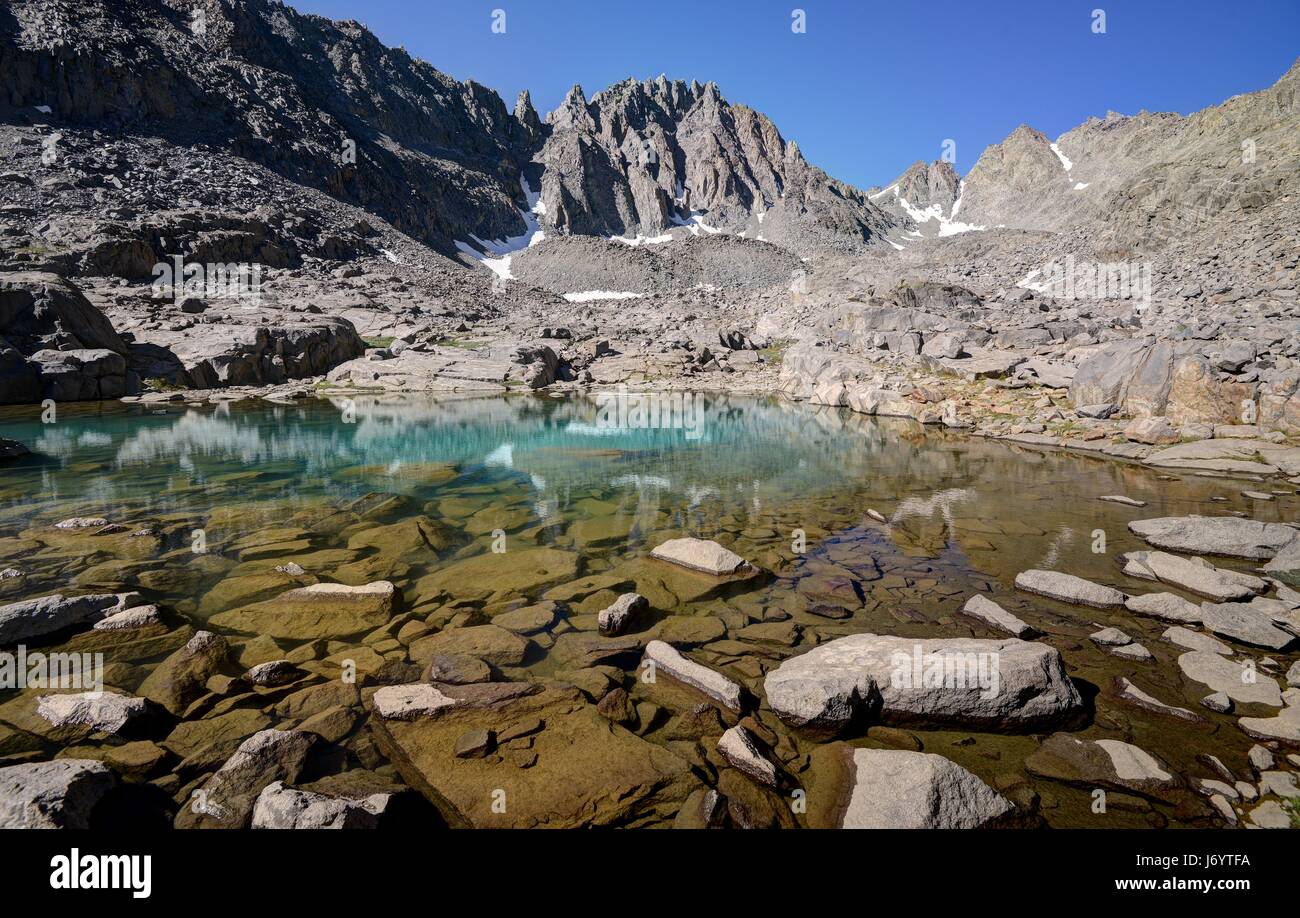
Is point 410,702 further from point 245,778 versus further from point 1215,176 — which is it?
point 1215,176

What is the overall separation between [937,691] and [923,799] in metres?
1.54

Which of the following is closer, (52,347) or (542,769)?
(542,769)

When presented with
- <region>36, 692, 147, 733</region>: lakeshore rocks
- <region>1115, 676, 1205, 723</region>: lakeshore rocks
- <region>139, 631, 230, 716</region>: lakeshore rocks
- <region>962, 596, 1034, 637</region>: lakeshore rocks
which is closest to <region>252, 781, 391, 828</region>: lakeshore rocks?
<region>36, 692, 147, 733</region>: lakeshore rocks

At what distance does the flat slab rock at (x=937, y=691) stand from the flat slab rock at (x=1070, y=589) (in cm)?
294

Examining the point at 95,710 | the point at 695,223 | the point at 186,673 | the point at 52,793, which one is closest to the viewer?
the point at 52,793

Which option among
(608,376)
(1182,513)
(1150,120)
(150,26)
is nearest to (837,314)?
(608,376)

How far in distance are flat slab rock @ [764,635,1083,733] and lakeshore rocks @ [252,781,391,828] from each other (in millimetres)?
3559

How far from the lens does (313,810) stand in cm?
374

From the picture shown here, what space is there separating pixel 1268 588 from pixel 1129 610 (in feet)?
7.94

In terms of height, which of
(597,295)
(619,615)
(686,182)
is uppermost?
(686,182)

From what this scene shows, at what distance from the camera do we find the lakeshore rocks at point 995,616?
7016 millimetres

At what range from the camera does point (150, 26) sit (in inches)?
4124

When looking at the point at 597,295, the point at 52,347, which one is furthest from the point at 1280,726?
the point at 597,295

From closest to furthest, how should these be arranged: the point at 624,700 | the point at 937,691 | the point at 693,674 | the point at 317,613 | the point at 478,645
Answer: the point at 937,691, the point at 624,700, the point at 693,674, the point at 478,645, the point at 317,613
